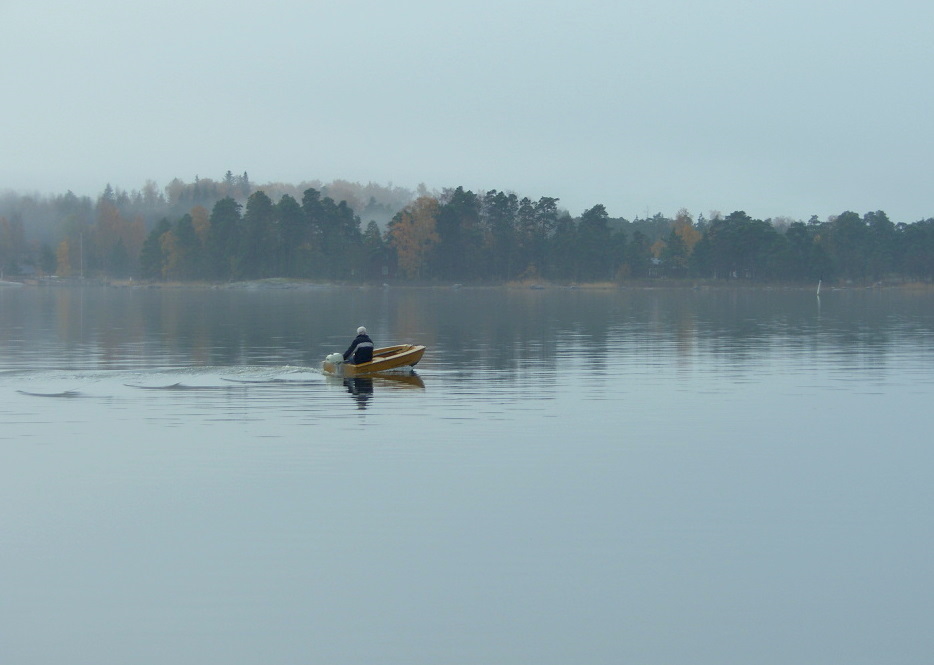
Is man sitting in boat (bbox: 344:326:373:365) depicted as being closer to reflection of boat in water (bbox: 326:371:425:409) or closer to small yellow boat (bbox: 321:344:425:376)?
small yellow boat (bbox: 321:344:425:376)

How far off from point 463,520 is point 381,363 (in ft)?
81.2

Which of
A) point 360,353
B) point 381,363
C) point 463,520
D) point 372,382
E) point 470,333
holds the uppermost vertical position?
point 360,353

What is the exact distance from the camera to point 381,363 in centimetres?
4366

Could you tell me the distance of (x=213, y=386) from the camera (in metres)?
39.1

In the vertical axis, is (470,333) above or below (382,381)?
above

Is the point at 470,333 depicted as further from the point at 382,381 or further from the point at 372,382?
the point at 372,382

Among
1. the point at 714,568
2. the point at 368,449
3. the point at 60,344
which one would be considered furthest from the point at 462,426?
the point at 60,344

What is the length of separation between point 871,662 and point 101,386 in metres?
32.0

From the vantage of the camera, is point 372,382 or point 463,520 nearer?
point 463,520

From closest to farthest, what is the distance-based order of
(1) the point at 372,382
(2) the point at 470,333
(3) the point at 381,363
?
(1) the point at 372,382, (3) the point at 381,363, (2) the point at 470,333

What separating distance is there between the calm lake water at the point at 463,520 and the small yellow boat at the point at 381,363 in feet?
4.42

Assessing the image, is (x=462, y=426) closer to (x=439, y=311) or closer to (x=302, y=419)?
(x=302, y=419)

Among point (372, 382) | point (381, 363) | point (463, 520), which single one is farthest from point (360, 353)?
point (463, 520)

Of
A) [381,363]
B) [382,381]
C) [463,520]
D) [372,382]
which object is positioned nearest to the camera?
[463,520]
